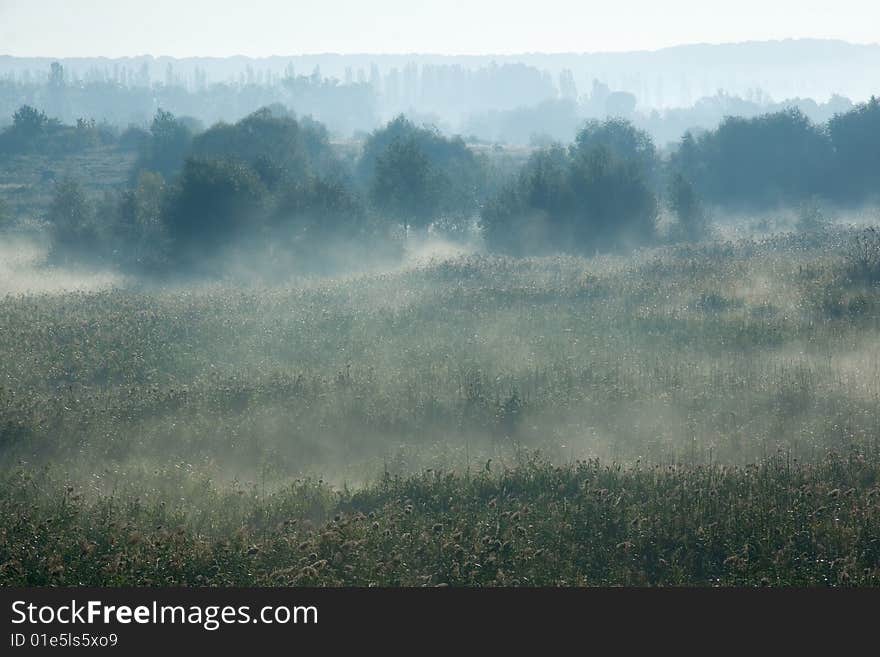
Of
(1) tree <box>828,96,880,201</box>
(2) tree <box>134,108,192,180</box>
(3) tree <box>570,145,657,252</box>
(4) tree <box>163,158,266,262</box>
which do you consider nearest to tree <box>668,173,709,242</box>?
(3) tree <box>570,145,657,252</box>

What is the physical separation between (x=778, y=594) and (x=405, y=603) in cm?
407

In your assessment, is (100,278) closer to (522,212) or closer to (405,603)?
(522,212)

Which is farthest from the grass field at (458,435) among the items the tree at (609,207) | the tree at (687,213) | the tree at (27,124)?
the tree at (27,124)

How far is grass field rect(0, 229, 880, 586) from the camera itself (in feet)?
37.6

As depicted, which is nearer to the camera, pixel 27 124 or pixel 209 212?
pixel 209 212

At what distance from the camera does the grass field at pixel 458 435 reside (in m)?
11.5

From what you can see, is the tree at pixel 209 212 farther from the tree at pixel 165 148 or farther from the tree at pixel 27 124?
the tree at pixel 27 124

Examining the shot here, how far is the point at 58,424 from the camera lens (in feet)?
59.5

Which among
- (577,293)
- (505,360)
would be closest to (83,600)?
(505,360)

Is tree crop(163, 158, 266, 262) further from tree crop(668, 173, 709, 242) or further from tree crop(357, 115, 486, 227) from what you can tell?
tree crop(668, 173, 709, 242)

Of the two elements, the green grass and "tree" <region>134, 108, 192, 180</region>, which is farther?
"tree" <region>134, 108, 192, 180</region>

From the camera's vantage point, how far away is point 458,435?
17.5 metres

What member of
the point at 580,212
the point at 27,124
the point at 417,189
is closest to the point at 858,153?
the point at 580,212

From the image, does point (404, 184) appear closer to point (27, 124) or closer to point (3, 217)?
point (3, 217)
